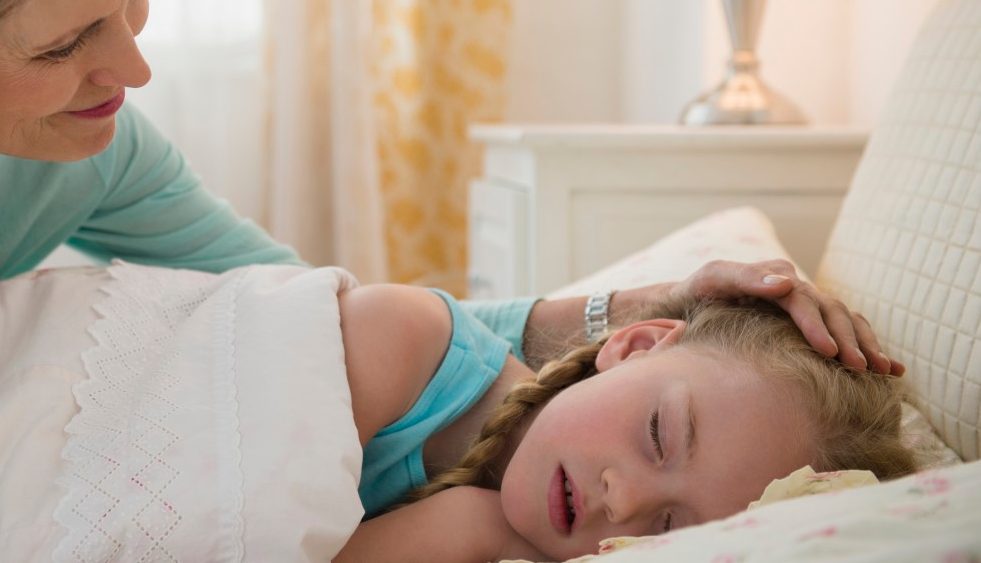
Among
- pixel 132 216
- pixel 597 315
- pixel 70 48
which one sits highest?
pixel 70 48

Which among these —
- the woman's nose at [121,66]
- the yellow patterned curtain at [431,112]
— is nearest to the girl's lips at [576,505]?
the woman's nose at [121,66]

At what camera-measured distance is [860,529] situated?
1.82 ft

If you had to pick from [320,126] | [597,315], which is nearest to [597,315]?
[597,315]

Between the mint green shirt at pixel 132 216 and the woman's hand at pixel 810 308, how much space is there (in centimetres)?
32

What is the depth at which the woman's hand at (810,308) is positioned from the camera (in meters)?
0.99

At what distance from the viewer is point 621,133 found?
1881 millimetres

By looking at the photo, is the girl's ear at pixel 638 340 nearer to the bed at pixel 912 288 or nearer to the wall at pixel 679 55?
the bed at pixel 912 288

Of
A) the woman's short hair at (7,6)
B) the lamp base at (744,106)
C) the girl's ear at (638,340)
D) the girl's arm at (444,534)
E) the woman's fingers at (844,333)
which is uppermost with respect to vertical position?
the woman's short hair at (7,6)

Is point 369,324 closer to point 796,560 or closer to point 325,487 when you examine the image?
point 325,487

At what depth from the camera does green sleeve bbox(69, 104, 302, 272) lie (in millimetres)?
1357

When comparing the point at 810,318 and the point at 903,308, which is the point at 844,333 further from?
the point at 903,308

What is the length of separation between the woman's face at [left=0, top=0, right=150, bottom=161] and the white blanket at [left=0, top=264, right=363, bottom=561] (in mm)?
147

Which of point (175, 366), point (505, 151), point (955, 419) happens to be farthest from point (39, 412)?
point (505, 151)

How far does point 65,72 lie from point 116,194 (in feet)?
1.37
